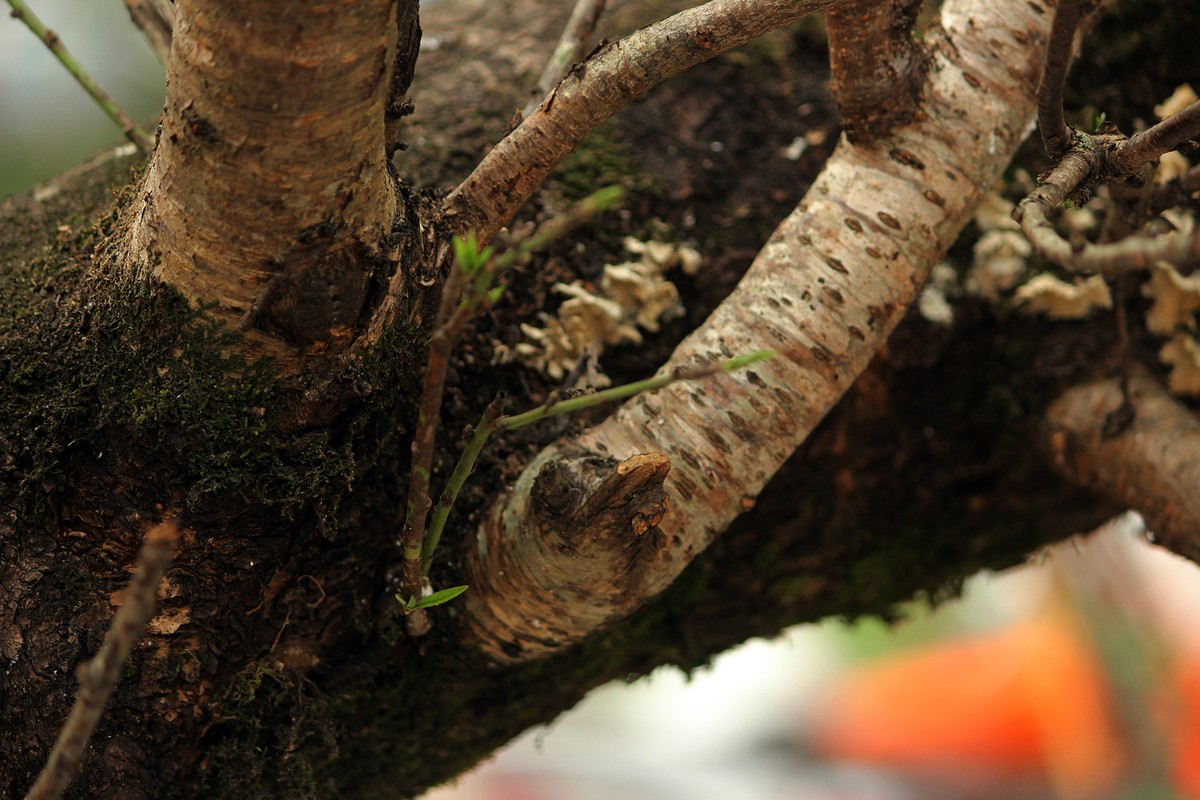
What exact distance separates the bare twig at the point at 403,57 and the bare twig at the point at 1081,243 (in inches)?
20.1

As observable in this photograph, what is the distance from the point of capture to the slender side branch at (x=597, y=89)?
84cm

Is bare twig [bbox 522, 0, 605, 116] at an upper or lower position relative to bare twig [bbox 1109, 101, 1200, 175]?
upper

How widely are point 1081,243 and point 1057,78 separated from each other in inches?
7.7

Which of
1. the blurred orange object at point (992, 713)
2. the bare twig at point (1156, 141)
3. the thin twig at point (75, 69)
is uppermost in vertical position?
the thin twig at point (75, 69)

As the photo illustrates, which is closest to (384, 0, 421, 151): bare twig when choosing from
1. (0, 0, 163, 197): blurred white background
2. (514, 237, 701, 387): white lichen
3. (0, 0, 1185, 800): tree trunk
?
(0, 0, 1185, 800): tree trunk

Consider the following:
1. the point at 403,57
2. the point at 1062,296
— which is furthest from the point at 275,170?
the point at 1062,296

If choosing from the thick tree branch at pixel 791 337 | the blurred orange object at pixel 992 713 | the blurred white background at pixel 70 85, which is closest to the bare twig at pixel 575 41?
the thick tree branch at pixel 791 337

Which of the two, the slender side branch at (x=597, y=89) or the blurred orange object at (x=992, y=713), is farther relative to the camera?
the blurred orange object at (x=992, y=713)

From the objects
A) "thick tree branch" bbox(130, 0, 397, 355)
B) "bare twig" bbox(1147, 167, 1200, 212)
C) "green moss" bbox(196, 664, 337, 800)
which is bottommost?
"bare twig" bbox(1147, 167, 1200, 212)

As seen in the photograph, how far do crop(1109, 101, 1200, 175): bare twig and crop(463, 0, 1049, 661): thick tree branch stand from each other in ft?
1.03

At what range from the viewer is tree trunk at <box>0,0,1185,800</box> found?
0.86 m

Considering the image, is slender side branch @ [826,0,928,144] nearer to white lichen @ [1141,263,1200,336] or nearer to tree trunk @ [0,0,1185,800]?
tree trunk @ [0,0,1185,800]

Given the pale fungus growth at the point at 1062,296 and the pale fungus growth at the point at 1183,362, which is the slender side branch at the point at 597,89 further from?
the pale fungus growth at the point at 1183,362

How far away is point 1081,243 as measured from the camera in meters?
0.67
